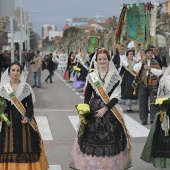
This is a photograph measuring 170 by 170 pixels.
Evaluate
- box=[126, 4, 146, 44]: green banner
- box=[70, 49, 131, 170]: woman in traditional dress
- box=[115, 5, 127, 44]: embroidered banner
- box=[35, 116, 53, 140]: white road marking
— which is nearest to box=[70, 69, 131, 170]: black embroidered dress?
box=[70, 49, 131, 170]: woman in traditional dress

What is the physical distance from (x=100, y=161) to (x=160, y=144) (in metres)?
0.86

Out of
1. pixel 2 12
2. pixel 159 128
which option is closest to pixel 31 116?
pixel 159 128

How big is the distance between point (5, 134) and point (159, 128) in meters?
2.02

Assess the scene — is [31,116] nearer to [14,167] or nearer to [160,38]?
[14,167]

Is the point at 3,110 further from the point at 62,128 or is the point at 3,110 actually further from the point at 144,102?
the point at 144,102

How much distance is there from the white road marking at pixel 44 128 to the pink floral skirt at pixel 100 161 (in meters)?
3.13

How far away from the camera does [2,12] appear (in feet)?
46.2

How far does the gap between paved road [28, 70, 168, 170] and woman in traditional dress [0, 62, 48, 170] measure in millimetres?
955

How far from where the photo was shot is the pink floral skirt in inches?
241

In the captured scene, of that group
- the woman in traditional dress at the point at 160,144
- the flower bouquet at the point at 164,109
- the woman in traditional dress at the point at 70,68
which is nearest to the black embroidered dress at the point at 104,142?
the woman in traditional dress at the point at 160,144

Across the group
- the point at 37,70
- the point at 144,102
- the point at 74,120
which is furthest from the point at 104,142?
the point at 37,70

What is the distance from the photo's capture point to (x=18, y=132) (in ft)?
20.4

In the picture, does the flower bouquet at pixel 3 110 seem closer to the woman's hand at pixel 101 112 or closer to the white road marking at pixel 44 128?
the woman's hand at pixel 101 112

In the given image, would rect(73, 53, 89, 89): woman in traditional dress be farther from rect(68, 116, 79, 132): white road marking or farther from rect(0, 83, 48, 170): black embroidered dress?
rect(0, 83, 48, 170): black embroidered dress
